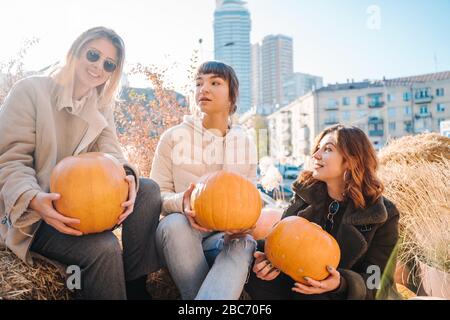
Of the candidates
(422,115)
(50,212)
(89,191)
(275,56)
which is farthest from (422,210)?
(422,115)

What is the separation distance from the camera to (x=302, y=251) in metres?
1.53

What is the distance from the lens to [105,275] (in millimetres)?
1397

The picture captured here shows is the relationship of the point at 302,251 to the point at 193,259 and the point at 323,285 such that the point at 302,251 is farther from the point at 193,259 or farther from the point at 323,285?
the point at 193,259

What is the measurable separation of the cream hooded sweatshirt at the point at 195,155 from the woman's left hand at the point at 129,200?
0.51m

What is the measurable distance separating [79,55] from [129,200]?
2.57ft

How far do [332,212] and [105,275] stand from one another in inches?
43.6

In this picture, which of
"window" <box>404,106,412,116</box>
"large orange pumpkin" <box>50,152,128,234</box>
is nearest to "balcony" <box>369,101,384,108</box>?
"window" <box>404,106,412,116</box>

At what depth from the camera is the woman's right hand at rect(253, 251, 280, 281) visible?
1.63m

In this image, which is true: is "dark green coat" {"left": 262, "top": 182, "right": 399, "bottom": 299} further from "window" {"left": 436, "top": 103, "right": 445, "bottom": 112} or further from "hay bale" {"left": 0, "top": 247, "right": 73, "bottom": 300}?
"window" {"left": 436, "top": 103, "right": 445, "bottom": 112}

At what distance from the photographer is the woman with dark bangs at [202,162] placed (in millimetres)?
1582

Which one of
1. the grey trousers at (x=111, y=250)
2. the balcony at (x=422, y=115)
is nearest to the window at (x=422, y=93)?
the balcony at (x=422, y=115)

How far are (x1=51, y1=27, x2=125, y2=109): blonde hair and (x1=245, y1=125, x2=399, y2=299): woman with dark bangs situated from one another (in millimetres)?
1101
